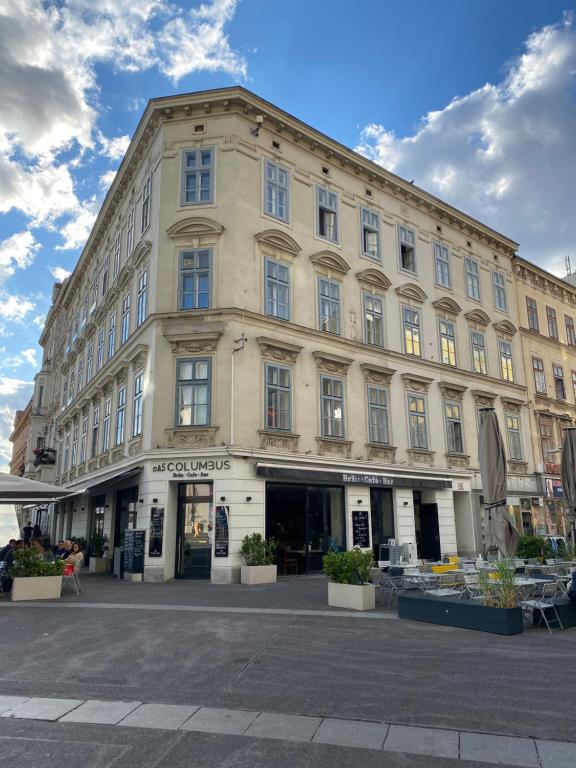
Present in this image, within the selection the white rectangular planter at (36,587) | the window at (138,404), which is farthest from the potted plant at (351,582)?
the window at (138,404)

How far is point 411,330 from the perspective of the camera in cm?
2577

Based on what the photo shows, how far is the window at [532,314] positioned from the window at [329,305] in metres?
15.5

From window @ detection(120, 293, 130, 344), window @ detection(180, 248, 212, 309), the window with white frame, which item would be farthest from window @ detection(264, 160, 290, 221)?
window @ detection(120, 293, 130, 344)

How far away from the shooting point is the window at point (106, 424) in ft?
81.5

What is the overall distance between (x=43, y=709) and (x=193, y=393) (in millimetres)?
13449

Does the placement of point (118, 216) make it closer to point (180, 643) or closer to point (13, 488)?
point (13, 488)

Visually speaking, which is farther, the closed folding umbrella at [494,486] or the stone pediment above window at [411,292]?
the stone pediment above window at [411,292]

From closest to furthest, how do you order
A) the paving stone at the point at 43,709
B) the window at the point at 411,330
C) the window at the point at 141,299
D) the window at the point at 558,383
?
the paving stone at the point at 43,709 < the window at the point at 141,299 < the window at the point at 411,330 < the window at the point at 558,383

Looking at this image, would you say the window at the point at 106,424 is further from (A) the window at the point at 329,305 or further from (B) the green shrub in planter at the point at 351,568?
(B) the green shrub in planter at the point at 351,568

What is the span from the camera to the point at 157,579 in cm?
1769

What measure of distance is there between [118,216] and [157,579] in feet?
59.3

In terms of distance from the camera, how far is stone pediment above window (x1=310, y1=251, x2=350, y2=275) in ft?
73.9

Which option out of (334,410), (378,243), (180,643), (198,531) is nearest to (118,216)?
(378,243)

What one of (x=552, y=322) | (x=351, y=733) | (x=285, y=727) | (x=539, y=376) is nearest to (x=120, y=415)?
(x=285, y=727)
